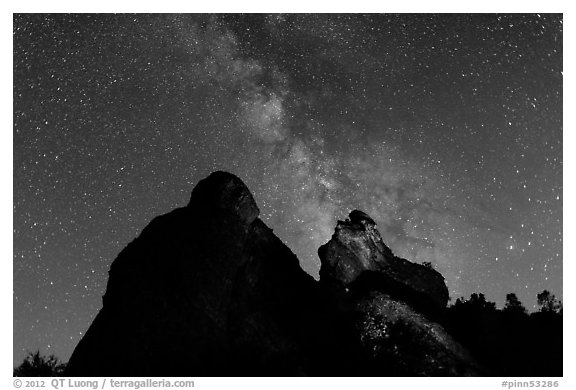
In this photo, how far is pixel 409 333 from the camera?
1902 centimetres

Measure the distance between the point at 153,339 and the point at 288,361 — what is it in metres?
4.94

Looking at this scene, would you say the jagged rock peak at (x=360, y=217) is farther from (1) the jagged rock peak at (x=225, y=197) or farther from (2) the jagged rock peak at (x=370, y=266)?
(1) the jagged rock peak at (x=225, y=197)

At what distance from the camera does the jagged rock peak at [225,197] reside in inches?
747

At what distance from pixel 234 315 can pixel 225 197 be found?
5.52m

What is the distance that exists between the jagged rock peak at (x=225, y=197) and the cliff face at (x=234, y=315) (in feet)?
0.17

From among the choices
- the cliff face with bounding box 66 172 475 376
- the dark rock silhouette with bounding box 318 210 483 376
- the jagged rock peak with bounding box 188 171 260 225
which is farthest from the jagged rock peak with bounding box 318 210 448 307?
the jagged rock peak with bounding box 188 171 260 225

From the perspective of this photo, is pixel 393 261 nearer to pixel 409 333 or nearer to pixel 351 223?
pixel 351 223

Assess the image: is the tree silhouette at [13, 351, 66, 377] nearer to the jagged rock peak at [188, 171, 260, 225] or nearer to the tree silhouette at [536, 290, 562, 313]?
the jagged rock peak at [188, 171, 260, 225]

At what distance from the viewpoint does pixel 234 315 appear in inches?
646

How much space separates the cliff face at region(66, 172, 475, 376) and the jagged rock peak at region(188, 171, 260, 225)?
0.05m

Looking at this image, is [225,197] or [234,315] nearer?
[234,315]

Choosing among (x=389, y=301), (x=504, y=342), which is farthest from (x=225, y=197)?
(x=504, y=342)

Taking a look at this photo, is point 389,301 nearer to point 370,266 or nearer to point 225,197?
point 370,266
